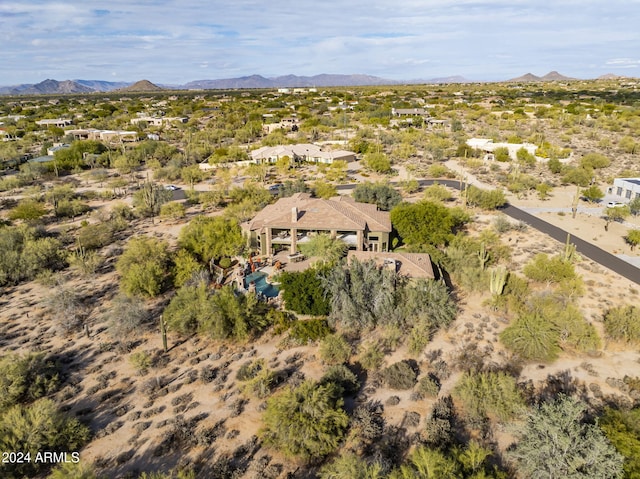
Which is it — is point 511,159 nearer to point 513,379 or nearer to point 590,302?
point 590,302

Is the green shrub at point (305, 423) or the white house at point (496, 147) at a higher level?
the white house at point (496, 147)

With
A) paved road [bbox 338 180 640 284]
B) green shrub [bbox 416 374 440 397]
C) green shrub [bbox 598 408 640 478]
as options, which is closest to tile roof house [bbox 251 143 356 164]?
paved road [bbox 338 180 640 284]

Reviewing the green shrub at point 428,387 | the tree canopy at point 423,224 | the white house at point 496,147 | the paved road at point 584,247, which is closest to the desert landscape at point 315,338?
the green shrub at point 428,387

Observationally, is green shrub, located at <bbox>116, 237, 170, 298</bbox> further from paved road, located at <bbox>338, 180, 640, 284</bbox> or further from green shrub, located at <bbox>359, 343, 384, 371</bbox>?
paved road, located at <bbox>338, 180, 640, 284</bbox>

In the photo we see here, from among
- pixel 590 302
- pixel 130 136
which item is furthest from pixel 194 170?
pixel 590 302

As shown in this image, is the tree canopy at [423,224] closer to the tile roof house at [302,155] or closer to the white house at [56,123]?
the tile roof house at [302,155]

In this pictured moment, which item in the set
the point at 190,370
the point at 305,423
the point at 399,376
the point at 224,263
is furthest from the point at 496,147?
the point at 305,423
